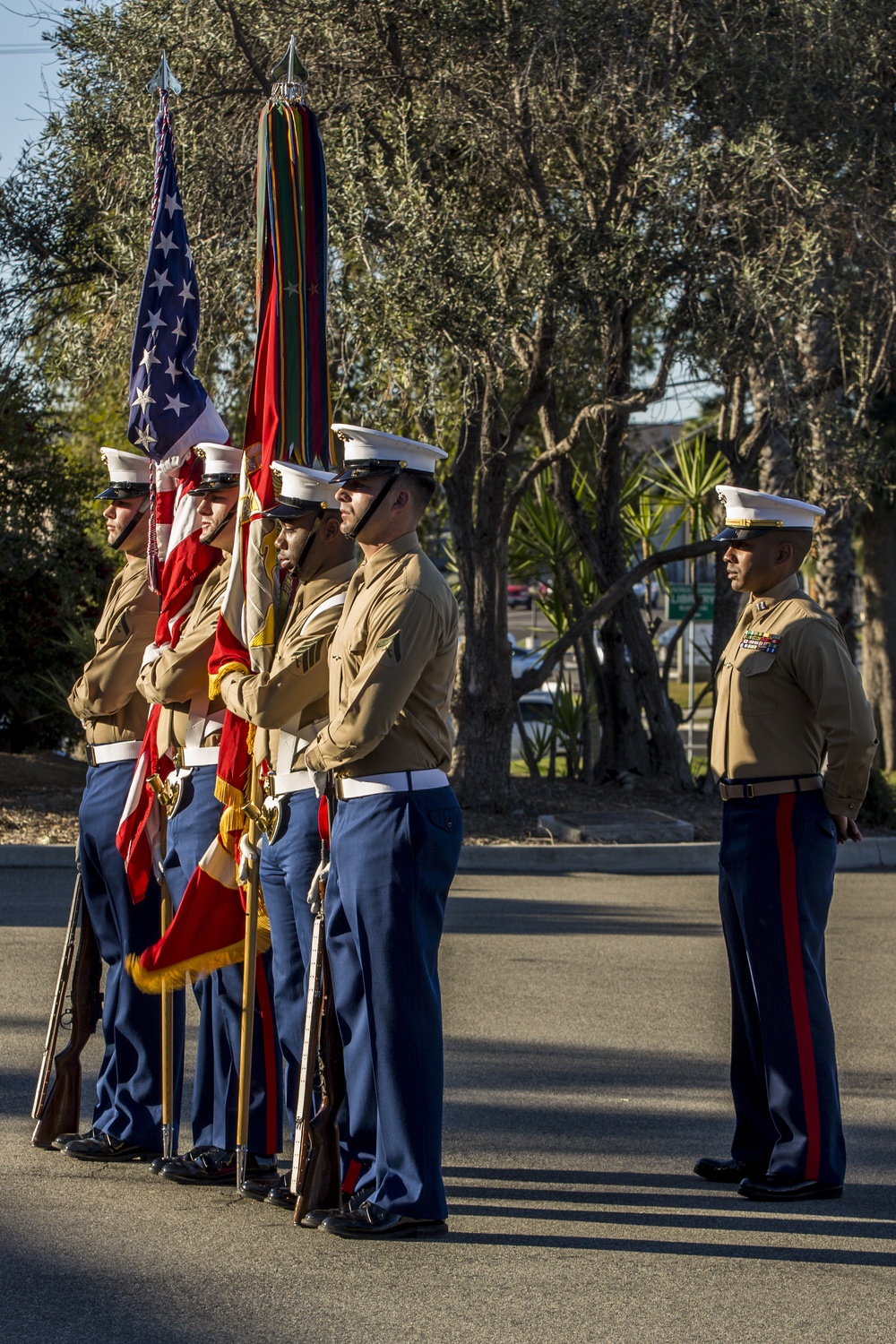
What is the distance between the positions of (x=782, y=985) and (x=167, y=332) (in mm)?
3338

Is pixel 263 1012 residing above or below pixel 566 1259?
above

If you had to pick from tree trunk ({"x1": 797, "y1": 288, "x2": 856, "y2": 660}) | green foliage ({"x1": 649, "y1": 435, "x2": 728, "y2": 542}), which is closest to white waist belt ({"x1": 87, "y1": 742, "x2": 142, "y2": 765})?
tree trunk ({"x1": 797, "y1": 288, "x2": 856, "y2": 660})

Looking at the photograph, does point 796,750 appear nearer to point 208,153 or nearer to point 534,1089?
point 534,1089

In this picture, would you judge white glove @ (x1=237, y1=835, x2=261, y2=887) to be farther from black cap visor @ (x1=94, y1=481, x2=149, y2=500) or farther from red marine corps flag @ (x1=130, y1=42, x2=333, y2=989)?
black cap visor @ (x1=94, y1=481, x2=149, y2=500)

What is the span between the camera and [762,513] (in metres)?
5.45

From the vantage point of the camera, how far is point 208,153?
12859mm

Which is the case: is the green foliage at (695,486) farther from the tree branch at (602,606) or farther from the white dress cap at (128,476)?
the white dress cap at (128,476)

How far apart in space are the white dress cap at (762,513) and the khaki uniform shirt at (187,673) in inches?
66.6

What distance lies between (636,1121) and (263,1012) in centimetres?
156

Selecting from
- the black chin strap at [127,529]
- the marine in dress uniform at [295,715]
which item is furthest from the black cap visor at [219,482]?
the marine in dress uniform at [295,715]

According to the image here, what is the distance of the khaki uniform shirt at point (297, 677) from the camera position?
487 centimetres

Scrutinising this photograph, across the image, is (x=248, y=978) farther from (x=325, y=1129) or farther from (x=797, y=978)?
(x=797, y=978)

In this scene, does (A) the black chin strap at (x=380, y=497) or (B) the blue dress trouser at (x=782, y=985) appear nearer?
(A) the black chin strap at (x=380, y=497)

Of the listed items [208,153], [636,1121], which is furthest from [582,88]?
[636,1121]
